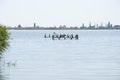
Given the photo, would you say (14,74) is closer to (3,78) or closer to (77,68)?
(3,78)

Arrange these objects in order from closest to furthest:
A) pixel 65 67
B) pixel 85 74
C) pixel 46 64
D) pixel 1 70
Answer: pixel 85 74 → pixel 1 70 → pixel 65 67 → pixel 46 64

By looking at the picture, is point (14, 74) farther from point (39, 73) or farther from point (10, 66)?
point (10, 66)

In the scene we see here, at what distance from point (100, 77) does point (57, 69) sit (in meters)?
6.62

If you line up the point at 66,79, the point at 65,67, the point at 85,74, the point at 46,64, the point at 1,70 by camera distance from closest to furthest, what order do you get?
the point at 66,79, the point at 85,74, the point at 1,70, the point at 65,67, the point at 46,64

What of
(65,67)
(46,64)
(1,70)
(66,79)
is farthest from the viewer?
(46,64)

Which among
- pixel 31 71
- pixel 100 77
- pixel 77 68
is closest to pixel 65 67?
pixel 77 68

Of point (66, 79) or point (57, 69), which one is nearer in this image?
point (66, 79)

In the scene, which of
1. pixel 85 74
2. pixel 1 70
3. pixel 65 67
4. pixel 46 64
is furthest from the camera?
pixel 46 64

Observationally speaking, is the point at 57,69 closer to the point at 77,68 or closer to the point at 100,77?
the point at 77,68

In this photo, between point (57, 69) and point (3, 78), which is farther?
point (57, 69)

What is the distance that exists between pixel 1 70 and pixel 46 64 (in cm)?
723

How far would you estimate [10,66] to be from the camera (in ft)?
158

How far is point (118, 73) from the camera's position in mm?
42844

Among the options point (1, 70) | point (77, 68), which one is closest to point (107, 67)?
point (77, 68)
